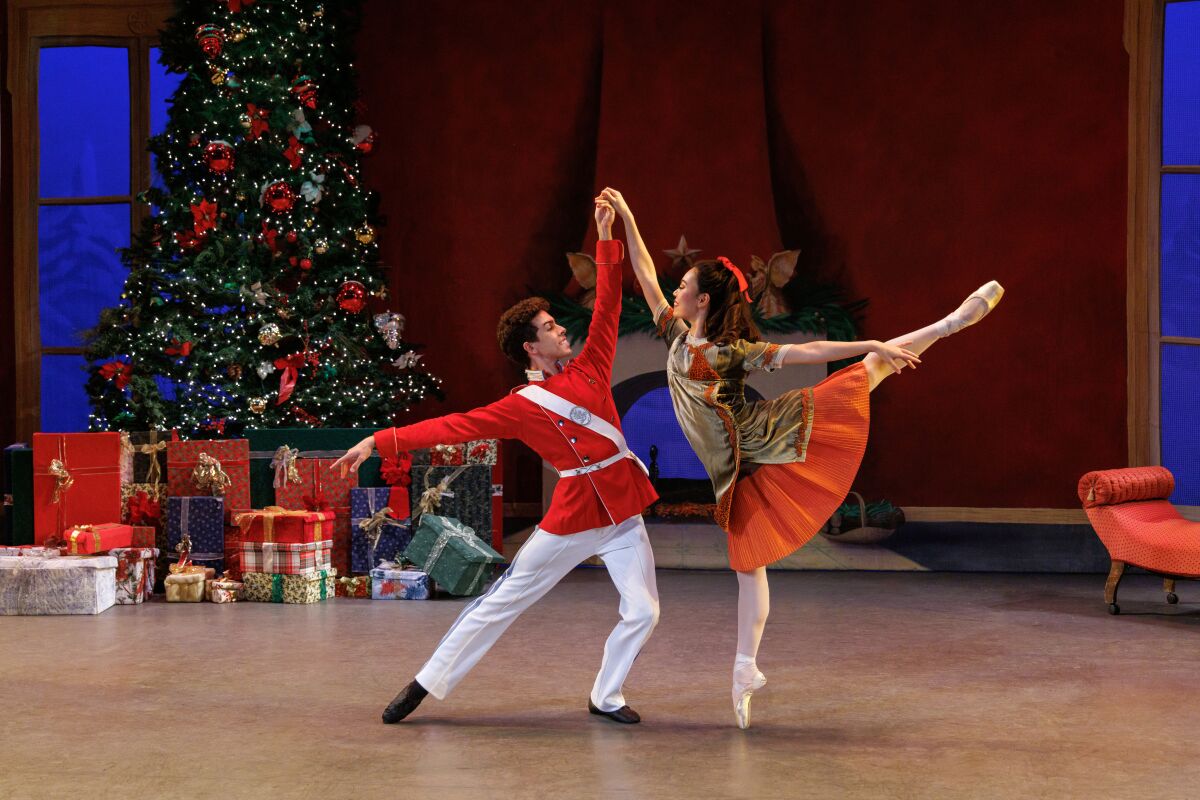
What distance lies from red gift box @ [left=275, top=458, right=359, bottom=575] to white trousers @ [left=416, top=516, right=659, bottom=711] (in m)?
2.76

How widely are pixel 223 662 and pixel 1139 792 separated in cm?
327

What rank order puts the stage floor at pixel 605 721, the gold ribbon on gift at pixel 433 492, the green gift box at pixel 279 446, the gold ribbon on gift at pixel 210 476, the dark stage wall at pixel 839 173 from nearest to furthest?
the stage floor at pixel 605 721 < the gold ribbon on gift at pixel 210 476 < the gold ribbon on gift at pixel 433 492 < the green gift box at pixel 279 446 < the dark stage wall at pixel 839 173

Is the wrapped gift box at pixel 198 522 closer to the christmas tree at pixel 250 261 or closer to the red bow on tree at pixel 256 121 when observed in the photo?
the christmas tree at pixel 250 261

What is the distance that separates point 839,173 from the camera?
7613 millimetres

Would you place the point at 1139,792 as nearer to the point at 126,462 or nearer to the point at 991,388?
the point at 991,388

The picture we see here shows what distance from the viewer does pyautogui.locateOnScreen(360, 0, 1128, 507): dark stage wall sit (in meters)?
7.38

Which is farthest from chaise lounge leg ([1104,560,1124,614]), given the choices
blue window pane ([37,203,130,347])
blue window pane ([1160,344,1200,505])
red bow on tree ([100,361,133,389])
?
blue window pane ([37,203,130,347])

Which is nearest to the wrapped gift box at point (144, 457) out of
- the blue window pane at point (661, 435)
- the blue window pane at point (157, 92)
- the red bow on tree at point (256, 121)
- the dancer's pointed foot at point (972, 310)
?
the red bow on tree at point (256, 121)

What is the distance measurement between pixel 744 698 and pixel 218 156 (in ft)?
15.1

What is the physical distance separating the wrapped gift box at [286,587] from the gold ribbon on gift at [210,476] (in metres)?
0.49

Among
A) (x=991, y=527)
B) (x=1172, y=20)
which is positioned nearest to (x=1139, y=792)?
(x=991, y=527)

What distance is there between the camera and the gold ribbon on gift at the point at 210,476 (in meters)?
6.20

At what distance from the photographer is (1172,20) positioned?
23.9 feet

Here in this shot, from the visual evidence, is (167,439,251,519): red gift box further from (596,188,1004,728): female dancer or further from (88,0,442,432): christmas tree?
(596,188,1004,728): female dancer
